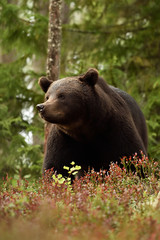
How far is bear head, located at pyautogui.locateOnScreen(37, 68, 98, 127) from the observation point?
16.5 ft

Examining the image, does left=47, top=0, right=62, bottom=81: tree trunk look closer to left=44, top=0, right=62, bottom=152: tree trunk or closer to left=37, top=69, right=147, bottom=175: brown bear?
left=44, top=0, right=62, bottom=152: tree trunk

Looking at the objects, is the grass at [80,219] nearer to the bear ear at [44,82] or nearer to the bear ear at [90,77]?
the bear ear at [90,77]

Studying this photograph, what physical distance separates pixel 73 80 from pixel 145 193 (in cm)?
224

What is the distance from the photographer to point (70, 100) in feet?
17.2

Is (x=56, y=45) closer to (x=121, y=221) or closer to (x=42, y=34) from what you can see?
(x=42, y=34)

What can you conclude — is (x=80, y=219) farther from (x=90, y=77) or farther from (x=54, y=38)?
(x=54, y=38)

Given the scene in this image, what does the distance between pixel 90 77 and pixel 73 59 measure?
6.24 metres

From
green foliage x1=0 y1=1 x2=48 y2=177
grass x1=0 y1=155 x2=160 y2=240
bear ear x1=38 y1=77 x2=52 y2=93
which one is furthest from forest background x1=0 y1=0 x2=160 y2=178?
grass x1=0 y1=155 x2=160 y2=240

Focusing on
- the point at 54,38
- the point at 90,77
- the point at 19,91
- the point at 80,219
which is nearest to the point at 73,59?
the point at 19,91

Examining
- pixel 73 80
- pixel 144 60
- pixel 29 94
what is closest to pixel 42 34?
pixel 29 94

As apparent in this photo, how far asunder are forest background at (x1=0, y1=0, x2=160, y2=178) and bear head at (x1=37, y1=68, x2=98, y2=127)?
3530 millimetres

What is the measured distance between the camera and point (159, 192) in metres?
3.79

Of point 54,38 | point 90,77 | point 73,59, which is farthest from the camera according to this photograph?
point 73,59

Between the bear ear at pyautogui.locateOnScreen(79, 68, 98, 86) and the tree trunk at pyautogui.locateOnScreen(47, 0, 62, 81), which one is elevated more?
the tree trunk at pyautogui.locateOnScreen(47, 0, 62, 81)
